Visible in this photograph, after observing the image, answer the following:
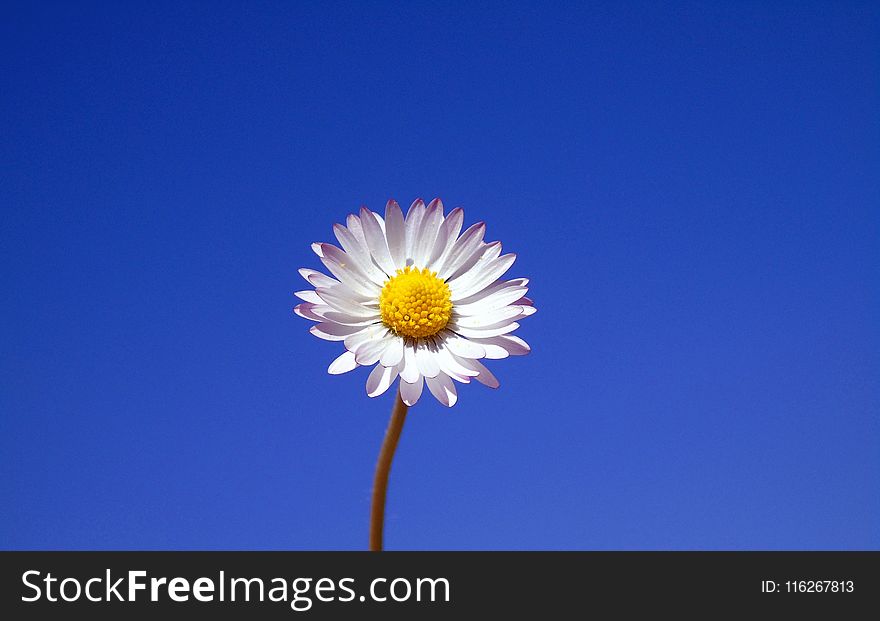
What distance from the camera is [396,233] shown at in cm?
139

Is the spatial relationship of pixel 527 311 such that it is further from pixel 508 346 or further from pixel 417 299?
pixel 417 299

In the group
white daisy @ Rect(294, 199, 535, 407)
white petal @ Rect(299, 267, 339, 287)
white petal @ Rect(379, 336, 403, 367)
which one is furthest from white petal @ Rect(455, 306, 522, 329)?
white petal @ Rect(299, 267, 339, 287)

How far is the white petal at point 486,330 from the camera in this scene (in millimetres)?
1258

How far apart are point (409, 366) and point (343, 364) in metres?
0.12

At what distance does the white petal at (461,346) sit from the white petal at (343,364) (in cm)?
18

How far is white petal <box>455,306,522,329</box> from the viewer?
127 cm

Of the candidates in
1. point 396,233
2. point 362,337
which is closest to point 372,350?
point 362,337

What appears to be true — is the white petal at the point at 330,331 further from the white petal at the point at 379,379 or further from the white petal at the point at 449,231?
the white petal at the point at 449,231

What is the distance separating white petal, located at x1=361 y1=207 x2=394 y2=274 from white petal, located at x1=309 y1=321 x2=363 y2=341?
164 millimetres
